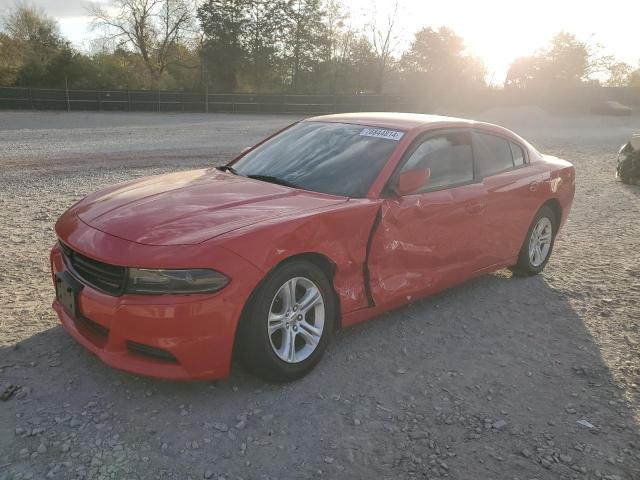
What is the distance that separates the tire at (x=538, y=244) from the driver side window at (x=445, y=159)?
47.1 inches

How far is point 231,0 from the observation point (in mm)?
45281

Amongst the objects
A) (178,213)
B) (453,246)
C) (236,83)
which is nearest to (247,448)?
(178,213)

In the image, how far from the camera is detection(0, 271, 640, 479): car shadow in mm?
2680

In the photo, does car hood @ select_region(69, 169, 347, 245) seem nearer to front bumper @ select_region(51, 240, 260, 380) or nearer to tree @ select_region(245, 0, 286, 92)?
front bumper @ select_region(51, 240, 260, 380)

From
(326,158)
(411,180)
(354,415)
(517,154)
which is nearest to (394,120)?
(326,158)

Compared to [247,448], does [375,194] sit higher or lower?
higher

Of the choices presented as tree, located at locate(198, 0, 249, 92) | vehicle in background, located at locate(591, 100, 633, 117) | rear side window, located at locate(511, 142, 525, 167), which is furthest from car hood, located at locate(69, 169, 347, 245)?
tree, located at locate(198, 0, 249, 92)

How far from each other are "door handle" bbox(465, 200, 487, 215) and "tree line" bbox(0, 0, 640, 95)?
119ft

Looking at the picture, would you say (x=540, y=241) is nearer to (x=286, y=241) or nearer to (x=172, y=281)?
(x=286, y=241)

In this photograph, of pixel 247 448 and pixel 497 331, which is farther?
pixel 497 331

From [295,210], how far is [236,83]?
44785 mm

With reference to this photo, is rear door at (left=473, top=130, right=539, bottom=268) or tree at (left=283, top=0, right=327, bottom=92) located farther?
tree at (left=283, top=0, right=327, bottom=92)

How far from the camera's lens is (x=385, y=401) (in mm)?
3246

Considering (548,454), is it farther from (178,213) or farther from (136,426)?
(178,213)
